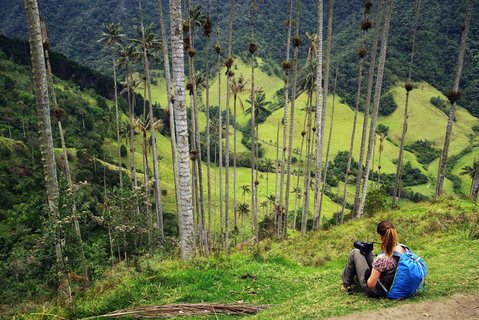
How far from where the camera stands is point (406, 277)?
6.66 meters

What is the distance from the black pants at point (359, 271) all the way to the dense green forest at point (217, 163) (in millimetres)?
470

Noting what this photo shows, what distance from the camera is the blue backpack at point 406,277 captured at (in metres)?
6.64

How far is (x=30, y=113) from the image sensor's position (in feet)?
252

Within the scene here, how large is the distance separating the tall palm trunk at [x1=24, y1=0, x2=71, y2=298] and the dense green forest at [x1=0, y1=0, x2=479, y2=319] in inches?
2.6

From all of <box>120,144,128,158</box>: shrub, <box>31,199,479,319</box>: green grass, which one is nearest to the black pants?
<box>31,199,479,319</box>: green grass

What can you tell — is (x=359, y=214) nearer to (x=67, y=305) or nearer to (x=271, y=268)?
(x=271, y=268)

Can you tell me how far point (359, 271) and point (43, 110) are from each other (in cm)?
925

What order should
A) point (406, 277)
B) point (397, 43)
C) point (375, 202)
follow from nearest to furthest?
point (406, 277) → point (375, 202) → point (397, 43)

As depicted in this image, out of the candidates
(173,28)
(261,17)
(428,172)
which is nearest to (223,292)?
(173,28)

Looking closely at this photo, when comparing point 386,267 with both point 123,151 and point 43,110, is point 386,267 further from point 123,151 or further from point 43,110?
point 123,151

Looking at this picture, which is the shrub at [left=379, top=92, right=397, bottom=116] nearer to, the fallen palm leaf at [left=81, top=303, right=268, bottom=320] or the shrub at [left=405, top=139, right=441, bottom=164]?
the shrub at [left=405, top=139, right=441, bottom=164]

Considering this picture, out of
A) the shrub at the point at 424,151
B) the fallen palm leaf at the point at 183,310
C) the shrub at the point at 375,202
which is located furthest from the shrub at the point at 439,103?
the fallen palm leaf at the point at 183,310

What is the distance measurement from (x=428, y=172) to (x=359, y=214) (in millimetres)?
104067

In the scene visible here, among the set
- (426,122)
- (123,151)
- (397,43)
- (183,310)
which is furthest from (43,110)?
(397,43)
